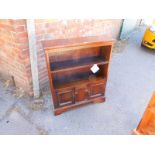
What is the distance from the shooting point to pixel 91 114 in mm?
2188

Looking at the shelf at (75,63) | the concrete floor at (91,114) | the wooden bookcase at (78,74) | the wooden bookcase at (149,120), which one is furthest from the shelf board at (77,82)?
the wooden bookcase at (149,120)

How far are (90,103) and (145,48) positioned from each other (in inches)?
97.3

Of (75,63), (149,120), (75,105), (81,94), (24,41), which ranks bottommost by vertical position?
(75,105)

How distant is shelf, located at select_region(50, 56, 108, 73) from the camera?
1.88 metres

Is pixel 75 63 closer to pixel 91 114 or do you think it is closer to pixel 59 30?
pixel 59 30

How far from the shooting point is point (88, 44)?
1.74m

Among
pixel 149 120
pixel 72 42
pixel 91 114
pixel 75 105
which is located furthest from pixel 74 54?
pixel 149 120

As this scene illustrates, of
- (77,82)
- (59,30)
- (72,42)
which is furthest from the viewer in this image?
(59,30)

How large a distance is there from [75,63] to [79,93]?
16.0 inches

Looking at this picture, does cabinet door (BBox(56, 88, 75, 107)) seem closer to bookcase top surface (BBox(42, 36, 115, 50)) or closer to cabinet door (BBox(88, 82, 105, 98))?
cabinet door (BBox(88, 82, 105, 98))

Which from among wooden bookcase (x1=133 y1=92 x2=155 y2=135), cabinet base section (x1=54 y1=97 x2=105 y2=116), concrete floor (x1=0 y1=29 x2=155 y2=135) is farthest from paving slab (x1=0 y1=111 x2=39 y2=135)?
wooden bookcase (x1=133 y1=92 x2=155 y2=135)

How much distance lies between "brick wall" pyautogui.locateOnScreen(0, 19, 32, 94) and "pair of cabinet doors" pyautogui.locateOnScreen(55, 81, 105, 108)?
0.49 metres
